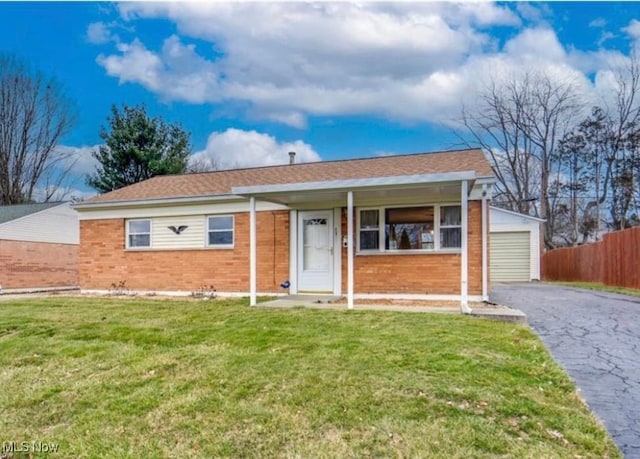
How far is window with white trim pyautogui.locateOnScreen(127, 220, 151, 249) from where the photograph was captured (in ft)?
43.6

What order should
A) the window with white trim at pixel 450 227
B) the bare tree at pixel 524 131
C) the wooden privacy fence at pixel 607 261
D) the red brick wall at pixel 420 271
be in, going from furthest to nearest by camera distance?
the bare tree at pixel 524 131 → the wooden privacy fence at pixel 607 261 → the window with white trim at pixel 450 227 → the red brick wall at pixel 420 271

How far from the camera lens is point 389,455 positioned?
10.7 feet

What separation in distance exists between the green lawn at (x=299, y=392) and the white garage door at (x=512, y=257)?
1414 centimetres

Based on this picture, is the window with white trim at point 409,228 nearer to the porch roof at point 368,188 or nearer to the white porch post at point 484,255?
the white porch post at point 484,255

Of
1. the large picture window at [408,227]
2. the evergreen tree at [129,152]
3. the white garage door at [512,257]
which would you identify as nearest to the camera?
the large picture window at [408,227]

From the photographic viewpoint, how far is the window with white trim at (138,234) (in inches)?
523

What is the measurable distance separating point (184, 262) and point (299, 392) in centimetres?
910

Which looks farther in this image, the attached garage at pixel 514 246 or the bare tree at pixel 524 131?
the bare tree at pixel 524 131

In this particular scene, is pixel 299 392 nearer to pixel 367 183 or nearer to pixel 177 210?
pixel 367 183

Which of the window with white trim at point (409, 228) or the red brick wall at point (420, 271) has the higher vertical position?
the window with white trim at point (409, 228)

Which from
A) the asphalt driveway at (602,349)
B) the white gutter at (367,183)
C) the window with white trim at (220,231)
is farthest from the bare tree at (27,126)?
the asphalt driveway at (602,349)

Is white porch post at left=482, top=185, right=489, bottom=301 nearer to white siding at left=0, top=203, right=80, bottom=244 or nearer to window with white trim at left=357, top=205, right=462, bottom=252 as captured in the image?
window with white trim at left=357, top=205, right=462, bottom=252

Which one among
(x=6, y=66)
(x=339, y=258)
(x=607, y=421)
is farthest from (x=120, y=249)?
(x=6, y=66)

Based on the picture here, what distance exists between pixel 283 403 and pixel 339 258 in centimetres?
713
